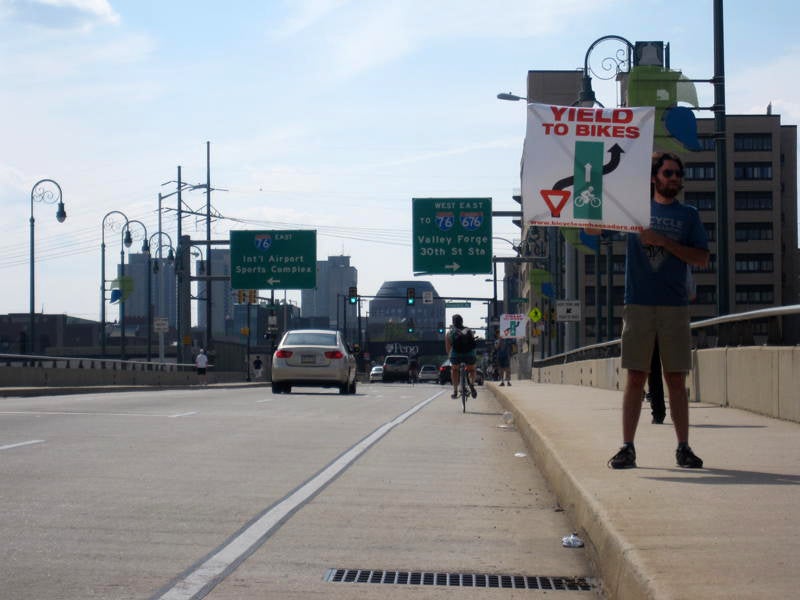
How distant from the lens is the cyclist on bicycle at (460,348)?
875 inches

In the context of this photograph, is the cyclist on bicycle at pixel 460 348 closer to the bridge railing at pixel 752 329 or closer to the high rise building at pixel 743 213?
the bridge railing at pixel 752 329

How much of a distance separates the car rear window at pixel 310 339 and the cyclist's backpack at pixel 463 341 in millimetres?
8155

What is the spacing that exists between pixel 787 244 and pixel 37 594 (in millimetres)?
115634

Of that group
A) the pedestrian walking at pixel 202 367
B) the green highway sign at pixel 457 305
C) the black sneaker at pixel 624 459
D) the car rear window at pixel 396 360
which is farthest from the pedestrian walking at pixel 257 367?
the black sneaker at pixel 624 459

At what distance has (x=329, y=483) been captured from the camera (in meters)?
9.51

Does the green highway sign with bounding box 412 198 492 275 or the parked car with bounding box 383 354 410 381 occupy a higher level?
the green highway sign with bounding box 412 198 492 275

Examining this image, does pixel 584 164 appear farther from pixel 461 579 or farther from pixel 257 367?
pixel 257 367

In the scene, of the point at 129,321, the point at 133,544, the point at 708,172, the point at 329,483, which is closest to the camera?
the point at 133,544

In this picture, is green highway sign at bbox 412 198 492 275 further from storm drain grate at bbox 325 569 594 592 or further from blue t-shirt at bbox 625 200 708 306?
storm drain grate at bbox 325 569 594 592

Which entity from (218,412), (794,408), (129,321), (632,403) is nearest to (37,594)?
(632,403)

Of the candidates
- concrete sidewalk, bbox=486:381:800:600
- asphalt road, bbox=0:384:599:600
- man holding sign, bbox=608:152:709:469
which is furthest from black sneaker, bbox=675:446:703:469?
asphalt road, bbox=0:384:599:600

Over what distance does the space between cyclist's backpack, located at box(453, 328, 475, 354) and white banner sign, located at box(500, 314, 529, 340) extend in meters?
30.8

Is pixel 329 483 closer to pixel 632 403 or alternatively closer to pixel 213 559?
pixel 632 403

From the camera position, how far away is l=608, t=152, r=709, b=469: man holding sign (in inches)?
313
